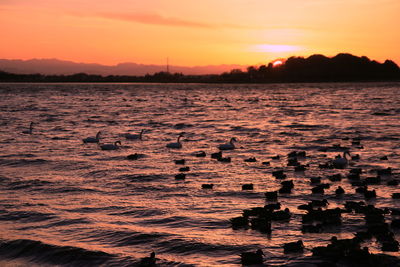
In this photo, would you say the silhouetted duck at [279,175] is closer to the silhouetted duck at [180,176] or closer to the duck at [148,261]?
the silhouetted duck at [180,176]

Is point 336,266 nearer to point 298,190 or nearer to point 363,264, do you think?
point 363,264

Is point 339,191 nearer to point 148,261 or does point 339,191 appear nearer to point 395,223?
point 395,223

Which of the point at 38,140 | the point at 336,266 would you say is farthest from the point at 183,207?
the point at 38,140

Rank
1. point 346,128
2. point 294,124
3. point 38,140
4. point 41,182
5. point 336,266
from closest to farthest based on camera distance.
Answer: point 336,266
point 41,182
point 38,140
point 346,128
point 294,124

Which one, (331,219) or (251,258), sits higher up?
(331,219)

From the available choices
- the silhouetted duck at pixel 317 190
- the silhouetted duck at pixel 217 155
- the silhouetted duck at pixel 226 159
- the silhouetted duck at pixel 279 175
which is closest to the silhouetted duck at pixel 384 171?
the silhouetted duck at pixel 279 175

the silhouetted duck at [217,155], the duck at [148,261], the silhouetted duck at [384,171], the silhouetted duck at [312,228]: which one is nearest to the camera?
the duck at [148,261]

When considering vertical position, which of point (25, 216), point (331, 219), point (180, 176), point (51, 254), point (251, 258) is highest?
point (331, 219)

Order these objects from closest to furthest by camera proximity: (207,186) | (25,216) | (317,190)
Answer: (25,216)
(317,190)
(207,186)


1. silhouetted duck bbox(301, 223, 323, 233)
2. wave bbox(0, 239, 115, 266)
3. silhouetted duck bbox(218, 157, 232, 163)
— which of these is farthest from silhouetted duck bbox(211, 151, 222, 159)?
wave bbox(0, 239, 115, 266)

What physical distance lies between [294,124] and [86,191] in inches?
1272

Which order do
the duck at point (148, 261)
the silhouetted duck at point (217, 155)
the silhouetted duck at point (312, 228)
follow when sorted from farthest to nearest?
the silhouetted duck at point (217, 155) → the silhouetted duck at point (312, 228) → the duck at point (148, 261)

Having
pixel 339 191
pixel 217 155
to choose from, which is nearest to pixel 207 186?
pixel 339 191

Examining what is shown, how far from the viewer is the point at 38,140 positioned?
38062 mm
